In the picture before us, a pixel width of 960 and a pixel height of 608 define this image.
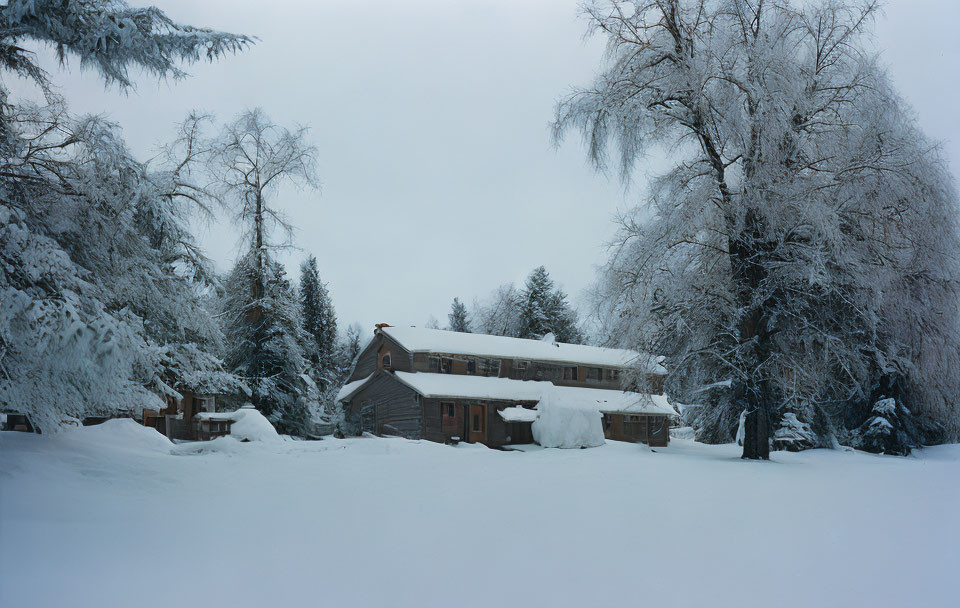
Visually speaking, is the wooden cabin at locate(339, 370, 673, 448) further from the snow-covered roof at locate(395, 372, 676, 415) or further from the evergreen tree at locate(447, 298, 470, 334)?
the evergreen tree at locate(447, 298, 470, 334)

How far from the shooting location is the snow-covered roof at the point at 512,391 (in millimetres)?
29453

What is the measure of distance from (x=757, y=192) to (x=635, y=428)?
75.5ft

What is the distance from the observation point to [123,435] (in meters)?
11.2

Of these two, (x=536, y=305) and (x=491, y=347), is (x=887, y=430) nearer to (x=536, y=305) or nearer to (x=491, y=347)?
(x=491, y=347)

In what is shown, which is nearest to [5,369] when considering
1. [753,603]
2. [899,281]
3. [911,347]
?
[753,603]

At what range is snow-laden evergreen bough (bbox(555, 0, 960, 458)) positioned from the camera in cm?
1497

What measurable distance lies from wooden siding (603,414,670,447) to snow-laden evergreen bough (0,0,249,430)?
1064 inches

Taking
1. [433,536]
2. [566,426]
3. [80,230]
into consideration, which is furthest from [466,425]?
[433,536]

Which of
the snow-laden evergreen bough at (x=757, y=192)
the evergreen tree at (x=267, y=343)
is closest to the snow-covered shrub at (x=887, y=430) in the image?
the snow-laden evergreen bough at (x=757, y=192)

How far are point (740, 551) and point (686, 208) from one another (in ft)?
35.3

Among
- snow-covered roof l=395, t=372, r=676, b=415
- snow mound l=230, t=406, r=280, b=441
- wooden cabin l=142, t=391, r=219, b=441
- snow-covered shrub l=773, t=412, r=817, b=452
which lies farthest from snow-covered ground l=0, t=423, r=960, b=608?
wooden cabin l=142, t=391, r=219, b=441

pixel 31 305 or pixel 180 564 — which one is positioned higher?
pixel 31 305

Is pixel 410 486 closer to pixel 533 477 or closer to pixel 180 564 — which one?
pixel 533 477

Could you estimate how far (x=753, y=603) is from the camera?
469cm
